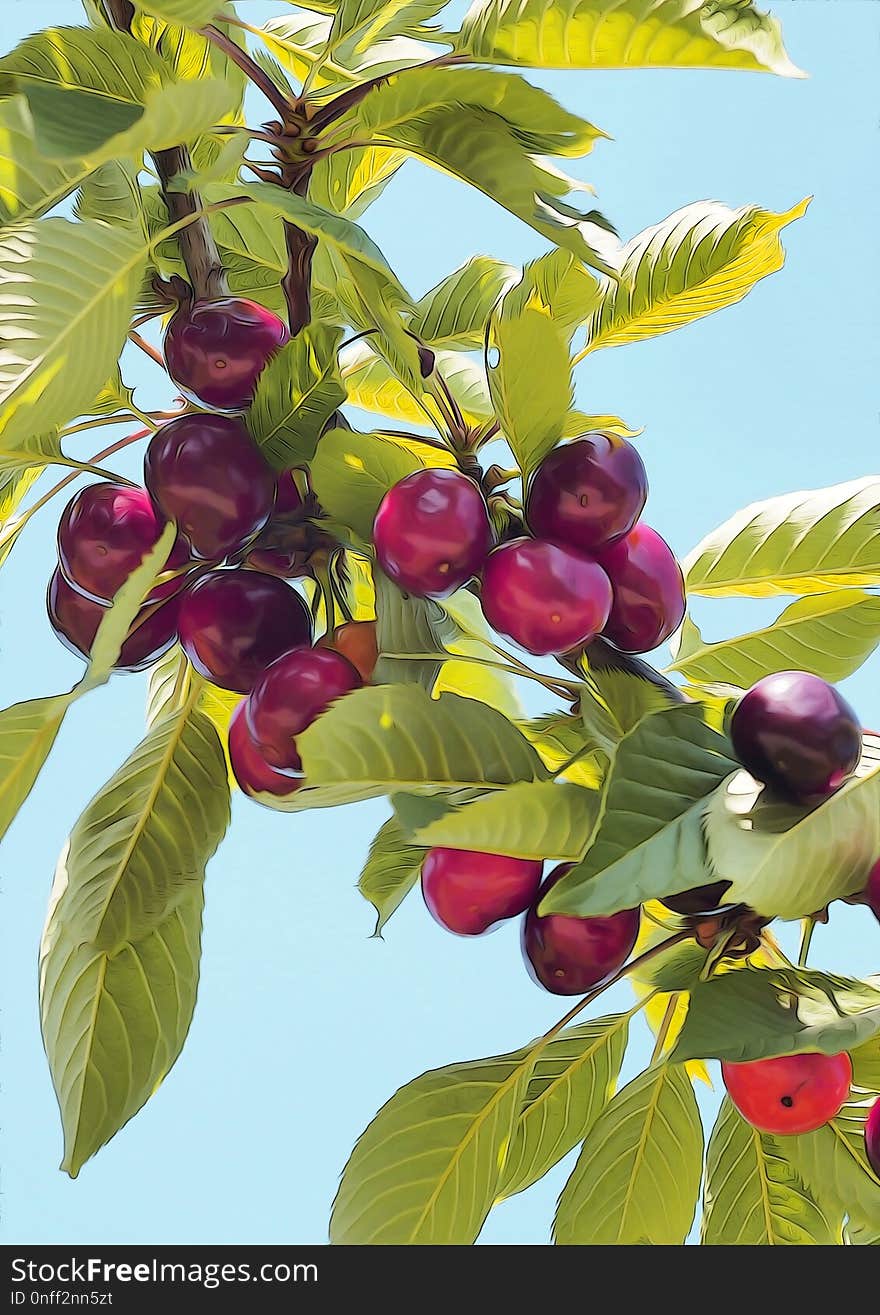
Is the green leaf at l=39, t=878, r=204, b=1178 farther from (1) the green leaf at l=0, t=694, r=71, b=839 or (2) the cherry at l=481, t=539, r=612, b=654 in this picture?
(2) the cherry at l=481, t=539, r=612, b=654

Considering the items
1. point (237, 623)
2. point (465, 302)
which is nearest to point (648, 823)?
point (237, 623)

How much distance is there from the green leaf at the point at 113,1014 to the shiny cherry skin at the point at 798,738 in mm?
182

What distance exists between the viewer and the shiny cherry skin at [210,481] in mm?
327

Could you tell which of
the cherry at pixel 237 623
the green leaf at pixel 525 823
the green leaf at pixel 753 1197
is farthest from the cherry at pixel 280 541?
the green leaf at pixel 753 1197

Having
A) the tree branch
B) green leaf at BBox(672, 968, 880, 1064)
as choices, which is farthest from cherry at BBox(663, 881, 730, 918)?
the tree branch

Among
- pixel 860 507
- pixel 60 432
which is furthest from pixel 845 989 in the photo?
pixel 60 432

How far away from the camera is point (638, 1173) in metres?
0.39

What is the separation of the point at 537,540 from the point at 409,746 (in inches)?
2.7

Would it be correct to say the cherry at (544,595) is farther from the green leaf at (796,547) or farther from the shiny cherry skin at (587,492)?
the green leaf at (796,547)

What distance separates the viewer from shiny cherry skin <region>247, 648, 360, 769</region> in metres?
0.32

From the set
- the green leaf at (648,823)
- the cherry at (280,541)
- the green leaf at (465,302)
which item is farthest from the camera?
the green leaf at (465,302)

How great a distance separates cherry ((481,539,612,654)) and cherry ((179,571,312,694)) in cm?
6
